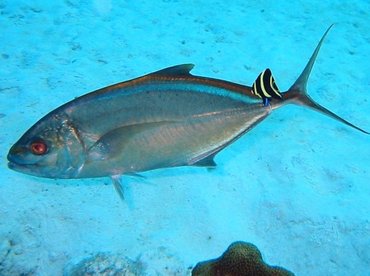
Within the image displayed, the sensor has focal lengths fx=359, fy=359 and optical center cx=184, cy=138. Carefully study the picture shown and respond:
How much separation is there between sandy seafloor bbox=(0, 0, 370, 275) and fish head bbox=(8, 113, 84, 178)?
1299 millimetres

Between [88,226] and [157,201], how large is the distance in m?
0.75

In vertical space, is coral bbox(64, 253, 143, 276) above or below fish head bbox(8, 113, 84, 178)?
below

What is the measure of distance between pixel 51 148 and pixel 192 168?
2.20 meters

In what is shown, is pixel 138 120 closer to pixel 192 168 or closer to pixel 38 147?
pixel 38 147

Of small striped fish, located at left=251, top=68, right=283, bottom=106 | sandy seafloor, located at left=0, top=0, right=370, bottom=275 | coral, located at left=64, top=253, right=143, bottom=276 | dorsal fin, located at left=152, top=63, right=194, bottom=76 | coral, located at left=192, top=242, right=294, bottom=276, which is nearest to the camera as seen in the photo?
small striped fish, located at left=251, top=68, right=283, bottom=106

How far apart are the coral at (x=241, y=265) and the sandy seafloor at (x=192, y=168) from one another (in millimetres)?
430

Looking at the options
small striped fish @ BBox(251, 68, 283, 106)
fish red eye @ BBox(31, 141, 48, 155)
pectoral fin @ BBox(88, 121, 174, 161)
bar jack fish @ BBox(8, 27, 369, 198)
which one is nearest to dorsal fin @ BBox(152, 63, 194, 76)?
bar jack fish @ BBox(8, 27, 369, 198)

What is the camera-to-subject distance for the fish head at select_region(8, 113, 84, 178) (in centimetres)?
221

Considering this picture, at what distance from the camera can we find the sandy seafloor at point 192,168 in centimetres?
343

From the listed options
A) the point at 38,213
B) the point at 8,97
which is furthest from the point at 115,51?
the point at 38,213

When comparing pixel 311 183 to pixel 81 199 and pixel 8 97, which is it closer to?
pixel 81 199

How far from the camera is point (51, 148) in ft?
7.25

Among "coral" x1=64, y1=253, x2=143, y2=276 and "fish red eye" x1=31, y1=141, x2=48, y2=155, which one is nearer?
"fish red eye" x1=31, y1=141, x2=48, y2=155

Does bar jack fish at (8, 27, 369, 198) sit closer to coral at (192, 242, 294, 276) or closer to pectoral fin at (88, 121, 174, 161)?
pectoral fin at (88, 121, 174, 161)
